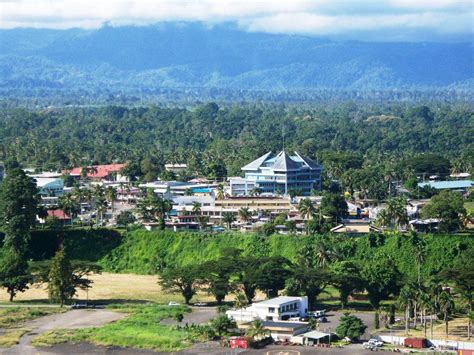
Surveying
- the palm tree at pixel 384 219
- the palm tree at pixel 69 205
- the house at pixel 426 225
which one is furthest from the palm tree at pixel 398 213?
the palm tree at pixel 69 205

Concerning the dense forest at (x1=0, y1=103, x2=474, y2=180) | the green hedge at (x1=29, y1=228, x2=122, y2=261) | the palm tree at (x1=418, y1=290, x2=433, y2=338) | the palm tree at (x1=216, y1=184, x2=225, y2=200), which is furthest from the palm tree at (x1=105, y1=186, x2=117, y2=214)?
the palm tree at (x1=418, y1=290, x2=433, y2=338)

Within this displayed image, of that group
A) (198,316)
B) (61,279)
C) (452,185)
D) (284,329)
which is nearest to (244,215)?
(61,279)

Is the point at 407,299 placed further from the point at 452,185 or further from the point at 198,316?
the point at 452,185

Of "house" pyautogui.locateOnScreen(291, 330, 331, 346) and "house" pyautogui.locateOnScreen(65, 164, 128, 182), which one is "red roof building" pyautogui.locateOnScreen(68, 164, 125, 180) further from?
"house" pyautogui.locateOnScreen(291, 330, 331, 346)

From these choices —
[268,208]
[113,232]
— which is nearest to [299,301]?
[113,232]

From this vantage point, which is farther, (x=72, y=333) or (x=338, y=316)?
(x=338, y=316)

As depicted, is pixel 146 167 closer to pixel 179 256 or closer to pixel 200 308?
pixel 179 256

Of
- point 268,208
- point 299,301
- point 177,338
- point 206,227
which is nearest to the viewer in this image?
point 177,338
